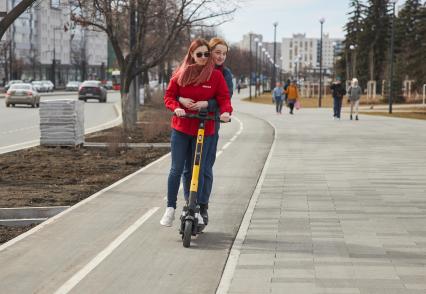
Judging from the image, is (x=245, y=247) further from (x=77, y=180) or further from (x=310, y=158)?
(x=310, y=158)

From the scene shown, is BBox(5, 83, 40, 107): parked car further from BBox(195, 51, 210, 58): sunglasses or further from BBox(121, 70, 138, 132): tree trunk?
BBox(195, 51, 210, 58): sunglasses

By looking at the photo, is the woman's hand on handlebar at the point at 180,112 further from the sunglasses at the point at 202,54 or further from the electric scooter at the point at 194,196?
the sunglasses at the point at 202,54

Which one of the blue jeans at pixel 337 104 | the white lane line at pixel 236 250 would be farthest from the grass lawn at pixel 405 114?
the white lane line at pixel 236 250

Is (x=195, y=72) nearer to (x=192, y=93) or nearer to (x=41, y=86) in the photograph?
(x=192, y=93)

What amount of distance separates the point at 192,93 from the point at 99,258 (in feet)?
5.58

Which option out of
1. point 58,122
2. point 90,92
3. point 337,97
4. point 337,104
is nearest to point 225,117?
→ point 58,122

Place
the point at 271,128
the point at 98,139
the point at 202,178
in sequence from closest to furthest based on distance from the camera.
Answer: the point at 202,178 < the point at 98,139 < the point at 271,128

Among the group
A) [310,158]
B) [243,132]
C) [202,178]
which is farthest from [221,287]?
[243,132]

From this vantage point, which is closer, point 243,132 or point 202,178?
point 202,178

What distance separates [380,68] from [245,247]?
293 ft

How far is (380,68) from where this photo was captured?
93.1 meters

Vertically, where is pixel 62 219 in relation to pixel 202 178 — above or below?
below

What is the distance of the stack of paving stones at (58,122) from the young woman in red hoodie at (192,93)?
385 inches

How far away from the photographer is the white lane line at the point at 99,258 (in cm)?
530
